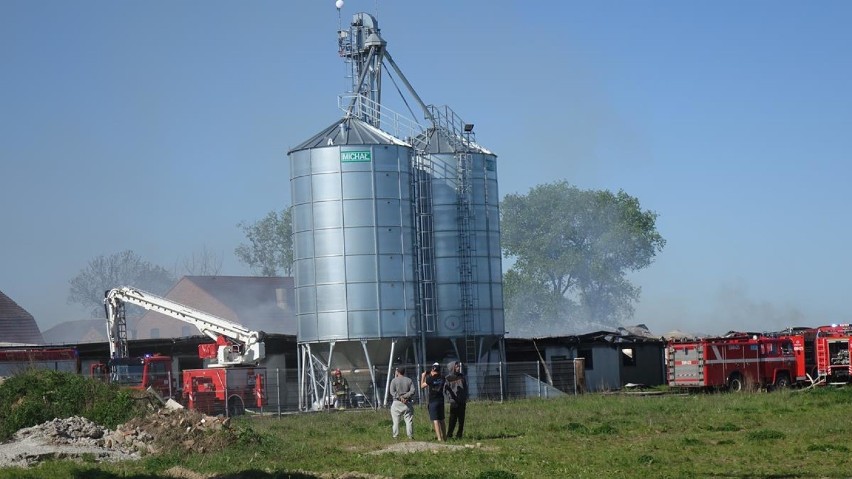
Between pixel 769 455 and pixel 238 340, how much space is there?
112ft

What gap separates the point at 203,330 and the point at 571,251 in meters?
64.5

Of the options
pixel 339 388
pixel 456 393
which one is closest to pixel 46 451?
pixel 456 393

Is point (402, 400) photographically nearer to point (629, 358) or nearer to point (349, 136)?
point (349, 136)

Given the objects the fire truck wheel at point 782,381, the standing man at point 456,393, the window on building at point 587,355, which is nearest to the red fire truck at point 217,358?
the window on building at point 587,355

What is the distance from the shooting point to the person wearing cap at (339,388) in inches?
1938

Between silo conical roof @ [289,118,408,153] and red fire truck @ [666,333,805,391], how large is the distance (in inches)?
630

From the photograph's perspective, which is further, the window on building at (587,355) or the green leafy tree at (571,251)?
the green leafy tree at (571,251)

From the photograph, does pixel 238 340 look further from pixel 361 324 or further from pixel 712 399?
pixel 712 399

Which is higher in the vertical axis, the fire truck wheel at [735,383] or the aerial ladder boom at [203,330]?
the aerial ladder boom at [203,330]

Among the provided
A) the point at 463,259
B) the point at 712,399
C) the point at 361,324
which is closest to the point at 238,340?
the point at 361,324

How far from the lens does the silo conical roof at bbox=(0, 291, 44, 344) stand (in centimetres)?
8600

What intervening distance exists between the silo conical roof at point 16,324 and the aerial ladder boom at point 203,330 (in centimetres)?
3176

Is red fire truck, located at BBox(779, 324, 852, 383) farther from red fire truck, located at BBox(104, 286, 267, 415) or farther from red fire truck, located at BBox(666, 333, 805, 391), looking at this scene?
red fire truck, located at BBox(104, 286, 267, 415)

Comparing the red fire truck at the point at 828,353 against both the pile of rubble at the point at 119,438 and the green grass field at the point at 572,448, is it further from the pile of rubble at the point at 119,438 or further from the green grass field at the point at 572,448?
the pile of rubble at the point at 119,438
